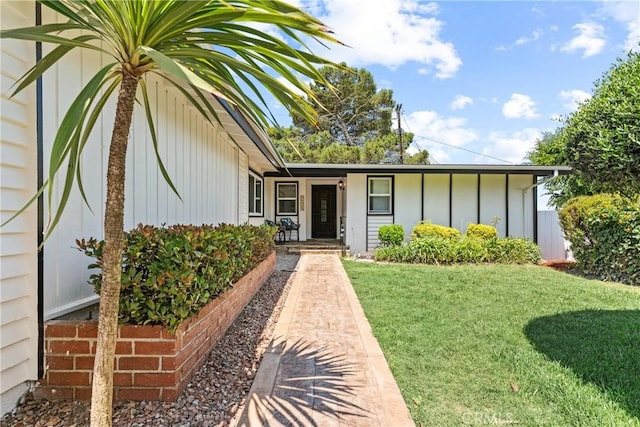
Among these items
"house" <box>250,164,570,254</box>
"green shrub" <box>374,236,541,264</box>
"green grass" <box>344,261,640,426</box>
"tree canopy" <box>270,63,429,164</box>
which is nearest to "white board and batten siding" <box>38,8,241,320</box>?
"green grass" <box>344,261,640,426</box>

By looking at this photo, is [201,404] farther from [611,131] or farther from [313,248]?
[313,248]

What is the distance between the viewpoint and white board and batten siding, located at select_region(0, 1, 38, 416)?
2.01m

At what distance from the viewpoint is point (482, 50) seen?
11031mm

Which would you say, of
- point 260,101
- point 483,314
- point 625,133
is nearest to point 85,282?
point 260,101

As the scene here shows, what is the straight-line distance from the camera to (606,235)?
7609 mm

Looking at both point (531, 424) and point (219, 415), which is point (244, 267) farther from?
point (531, 424)

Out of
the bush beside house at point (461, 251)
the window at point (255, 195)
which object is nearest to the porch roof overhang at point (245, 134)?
the window at point (255, 195)

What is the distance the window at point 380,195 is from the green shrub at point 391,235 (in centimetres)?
99

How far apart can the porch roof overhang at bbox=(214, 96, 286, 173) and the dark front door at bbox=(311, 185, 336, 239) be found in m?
3.93

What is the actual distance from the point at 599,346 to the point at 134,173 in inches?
196

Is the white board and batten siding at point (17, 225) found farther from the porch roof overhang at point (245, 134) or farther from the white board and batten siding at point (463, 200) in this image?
the white board and batten siding at point (463, 200)

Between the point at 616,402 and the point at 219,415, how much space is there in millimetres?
2721

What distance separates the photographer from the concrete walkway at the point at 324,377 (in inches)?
90.0

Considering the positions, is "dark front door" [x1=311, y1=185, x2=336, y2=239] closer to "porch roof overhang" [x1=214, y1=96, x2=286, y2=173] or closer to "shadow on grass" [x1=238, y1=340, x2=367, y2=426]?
"porch roof overhang" [x1=214, y1=96, x2=286, y2=173]
